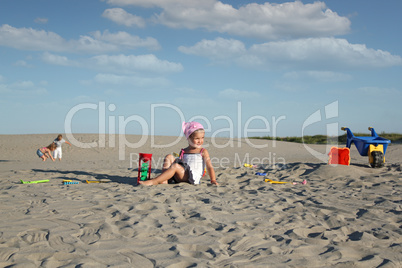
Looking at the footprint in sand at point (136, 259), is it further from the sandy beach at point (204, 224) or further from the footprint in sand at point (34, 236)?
the footprint in sand at point (34, 236)

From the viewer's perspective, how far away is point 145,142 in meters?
19.5

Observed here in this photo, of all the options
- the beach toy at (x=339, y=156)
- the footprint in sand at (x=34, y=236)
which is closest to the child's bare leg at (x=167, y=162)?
the footprint in sand at (x=34, y=236)

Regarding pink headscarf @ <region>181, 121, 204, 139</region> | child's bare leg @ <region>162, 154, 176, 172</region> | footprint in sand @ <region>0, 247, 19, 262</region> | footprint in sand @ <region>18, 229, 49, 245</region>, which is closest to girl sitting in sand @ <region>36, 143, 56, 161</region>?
child's bare leg @ <region>162, 154, 176, 172</region>

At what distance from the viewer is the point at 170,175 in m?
6.32

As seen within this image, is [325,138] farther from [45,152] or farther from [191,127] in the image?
[191,127]

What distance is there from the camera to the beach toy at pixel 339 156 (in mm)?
8857

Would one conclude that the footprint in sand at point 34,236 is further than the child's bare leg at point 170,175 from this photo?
No

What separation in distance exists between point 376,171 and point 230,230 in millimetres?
6102

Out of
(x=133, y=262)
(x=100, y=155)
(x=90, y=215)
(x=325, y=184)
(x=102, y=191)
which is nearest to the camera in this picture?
(x=133, y=262)

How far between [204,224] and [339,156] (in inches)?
250

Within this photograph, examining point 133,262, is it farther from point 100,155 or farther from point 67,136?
point 67,136

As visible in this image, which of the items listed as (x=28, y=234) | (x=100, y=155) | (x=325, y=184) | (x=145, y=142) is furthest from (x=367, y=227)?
(x=145, y=142)

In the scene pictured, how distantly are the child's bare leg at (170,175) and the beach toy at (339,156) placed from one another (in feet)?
14.1

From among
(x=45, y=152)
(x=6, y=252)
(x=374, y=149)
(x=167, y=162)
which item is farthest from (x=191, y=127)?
(x=45, y=152)
